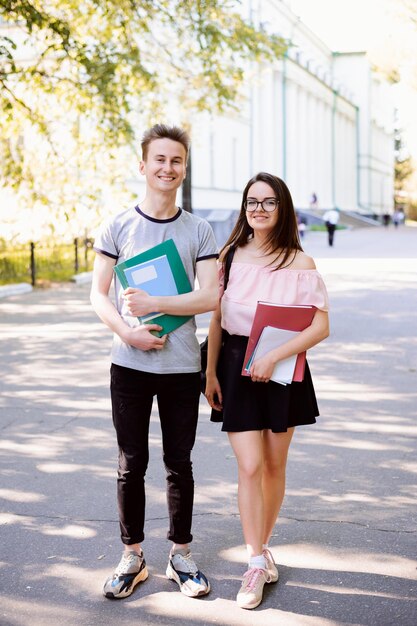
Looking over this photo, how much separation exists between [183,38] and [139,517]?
54.1 ft

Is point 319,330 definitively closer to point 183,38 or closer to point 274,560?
point 274,560

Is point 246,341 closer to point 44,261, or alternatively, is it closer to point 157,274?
point 157,274

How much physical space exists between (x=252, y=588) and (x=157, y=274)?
1.40 m

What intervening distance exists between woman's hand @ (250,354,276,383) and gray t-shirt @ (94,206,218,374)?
0.85ft

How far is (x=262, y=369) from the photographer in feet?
14.0

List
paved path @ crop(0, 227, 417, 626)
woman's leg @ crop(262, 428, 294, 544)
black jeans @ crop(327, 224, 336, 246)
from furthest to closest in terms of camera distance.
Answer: black jeans @ crop(327, 224, 336, 246) → woman's leg @ crop(262, 428, 294, 544) → paved path @ crop(0, 227, 417, 626)

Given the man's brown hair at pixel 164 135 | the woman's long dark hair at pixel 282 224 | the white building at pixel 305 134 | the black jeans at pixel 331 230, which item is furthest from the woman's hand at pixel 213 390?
the black jeans at pixel 331 230


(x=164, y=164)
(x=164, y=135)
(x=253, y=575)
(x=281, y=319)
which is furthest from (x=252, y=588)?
(x=164, y=135)

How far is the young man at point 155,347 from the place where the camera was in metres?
4.23

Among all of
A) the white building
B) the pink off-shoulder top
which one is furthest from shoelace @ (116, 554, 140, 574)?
the white building

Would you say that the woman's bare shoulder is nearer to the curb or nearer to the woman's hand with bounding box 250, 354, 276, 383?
the woman's hand with bounding box 250, 354, 276, 383

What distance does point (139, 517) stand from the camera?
451cm

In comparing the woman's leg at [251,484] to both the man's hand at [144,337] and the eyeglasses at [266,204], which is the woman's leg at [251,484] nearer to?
the man's hand at [144,337]

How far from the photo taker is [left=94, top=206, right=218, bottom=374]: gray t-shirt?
4.27 m
